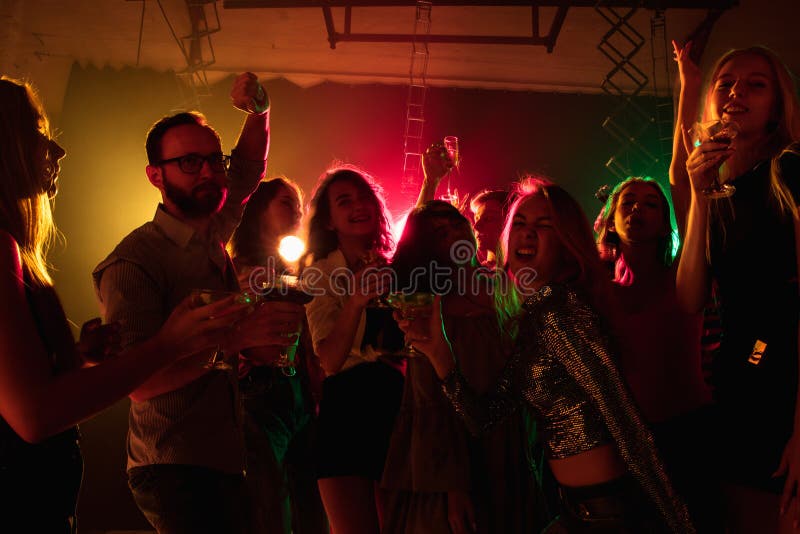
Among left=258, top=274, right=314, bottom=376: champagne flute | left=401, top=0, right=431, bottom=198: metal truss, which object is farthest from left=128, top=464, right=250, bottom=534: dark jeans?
left=401, top=0, right=431, bottom=198: metal truss

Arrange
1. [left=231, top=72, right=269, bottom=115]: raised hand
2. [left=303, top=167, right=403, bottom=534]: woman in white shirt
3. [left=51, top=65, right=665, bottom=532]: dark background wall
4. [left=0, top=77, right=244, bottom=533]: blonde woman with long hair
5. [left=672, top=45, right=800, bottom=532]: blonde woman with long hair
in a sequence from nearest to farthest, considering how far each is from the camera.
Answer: [left=0, top=77, right=244, bottom=533]: blonde woman with long hair, [left=672, top=45, right=800, bottom=532]: blonde woman with long hair, [left=303, top=167, right=403, bottom=534]: woman in white shirt, [left=231, top=72, right=269, bottom=115]: raised hand, [left=51, top=65, right=665, bottom=532]: dark background wall

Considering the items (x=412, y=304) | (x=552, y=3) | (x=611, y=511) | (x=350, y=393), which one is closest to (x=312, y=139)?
(x=552, y=3)

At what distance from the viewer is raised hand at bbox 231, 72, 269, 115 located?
8.33 ft

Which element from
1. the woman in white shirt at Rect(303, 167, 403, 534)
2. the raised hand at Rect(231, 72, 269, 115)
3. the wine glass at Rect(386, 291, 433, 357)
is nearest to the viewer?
the wine glass at Rect(386, 291, 433, 357)

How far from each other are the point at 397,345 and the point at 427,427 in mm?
429

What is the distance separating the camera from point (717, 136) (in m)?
1.92

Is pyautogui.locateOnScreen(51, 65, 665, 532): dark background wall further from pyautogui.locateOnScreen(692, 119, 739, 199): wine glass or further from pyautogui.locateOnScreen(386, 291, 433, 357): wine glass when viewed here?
pyautogui.locateOnScreen(692, 119, 739, 199): wine glass

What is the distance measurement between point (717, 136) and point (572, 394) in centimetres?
100

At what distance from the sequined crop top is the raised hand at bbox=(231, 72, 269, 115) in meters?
1.53

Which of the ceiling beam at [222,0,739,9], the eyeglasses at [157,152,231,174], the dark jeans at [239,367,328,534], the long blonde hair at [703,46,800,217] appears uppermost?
the ceiling beam at [222,0,739,9]

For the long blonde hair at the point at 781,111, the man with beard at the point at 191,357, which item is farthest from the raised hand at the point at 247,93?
the long blonde hair at the point at 781,111

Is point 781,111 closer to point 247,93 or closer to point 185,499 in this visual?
point 247,93

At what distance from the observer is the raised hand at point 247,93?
8.33 ft

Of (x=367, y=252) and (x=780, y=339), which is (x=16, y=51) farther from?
(x=780, y=339)
